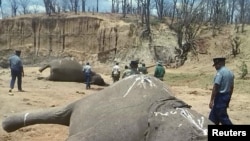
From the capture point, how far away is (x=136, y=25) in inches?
1758

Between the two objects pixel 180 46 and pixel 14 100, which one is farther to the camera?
pixel 180 46

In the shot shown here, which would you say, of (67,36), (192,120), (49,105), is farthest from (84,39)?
(192,120)

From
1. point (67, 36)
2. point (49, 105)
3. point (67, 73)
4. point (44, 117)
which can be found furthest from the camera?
point (67, 36)

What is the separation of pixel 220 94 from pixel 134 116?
4075 millimetres

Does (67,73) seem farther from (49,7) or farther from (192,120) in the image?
(49,7)

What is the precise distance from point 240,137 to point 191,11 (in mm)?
39630

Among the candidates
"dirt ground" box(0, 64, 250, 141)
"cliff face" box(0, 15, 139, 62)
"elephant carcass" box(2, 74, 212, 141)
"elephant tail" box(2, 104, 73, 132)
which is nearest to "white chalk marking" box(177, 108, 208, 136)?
A: "elephant carcass" box(2, 74, 212, 141)

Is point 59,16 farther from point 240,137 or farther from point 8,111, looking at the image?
point 240,137

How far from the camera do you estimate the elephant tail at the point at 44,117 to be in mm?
6188

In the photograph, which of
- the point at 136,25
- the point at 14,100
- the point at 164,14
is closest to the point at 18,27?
the point at 136,25

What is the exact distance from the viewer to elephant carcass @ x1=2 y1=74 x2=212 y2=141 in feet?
14.0

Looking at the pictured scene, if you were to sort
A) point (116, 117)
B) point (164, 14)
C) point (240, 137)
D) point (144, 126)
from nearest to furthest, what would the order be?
point (240, 137), point (144, 126), point (116, 117), point (164, 14)

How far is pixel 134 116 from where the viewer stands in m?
4.74

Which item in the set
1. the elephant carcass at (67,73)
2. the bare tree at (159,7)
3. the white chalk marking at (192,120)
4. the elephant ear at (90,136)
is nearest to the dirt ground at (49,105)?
the elephant carcass at (67,73)
